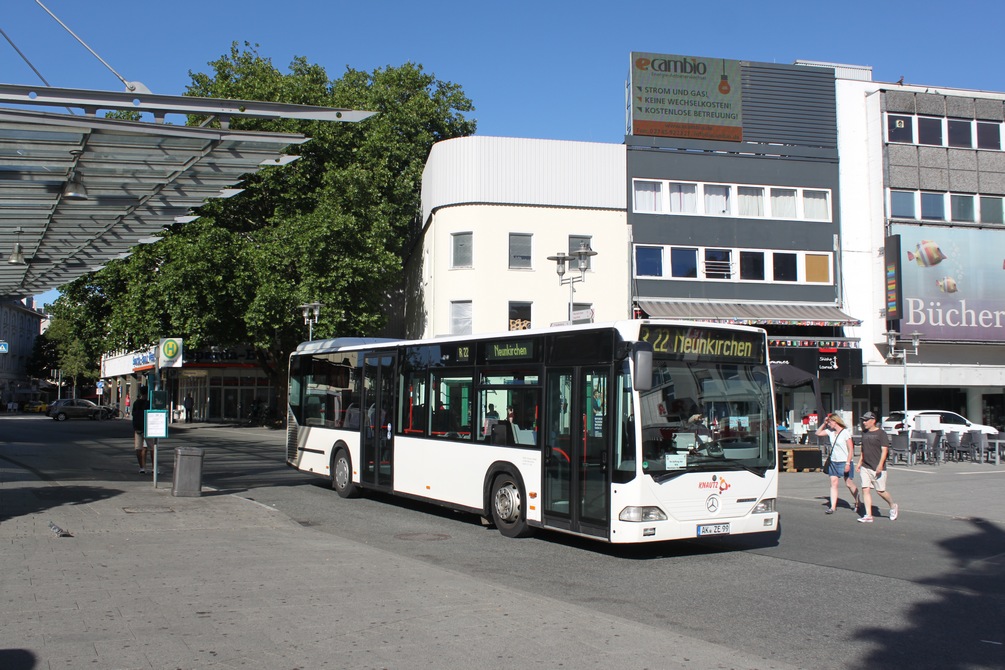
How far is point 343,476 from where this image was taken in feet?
54.1

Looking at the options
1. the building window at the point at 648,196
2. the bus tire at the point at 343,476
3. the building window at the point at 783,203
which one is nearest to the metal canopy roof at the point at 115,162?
the bus tire at the point at 343,476

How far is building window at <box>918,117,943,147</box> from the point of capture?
132 feet

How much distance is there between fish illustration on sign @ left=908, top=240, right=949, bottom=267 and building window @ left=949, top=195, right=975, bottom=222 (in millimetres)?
1921

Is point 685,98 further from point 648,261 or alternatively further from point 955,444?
point 955,444

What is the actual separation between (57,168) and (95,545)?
572cm

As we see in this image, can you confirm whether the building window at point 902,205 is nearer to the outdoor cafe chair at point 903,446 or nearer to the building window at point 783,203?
the building window at point 783,203

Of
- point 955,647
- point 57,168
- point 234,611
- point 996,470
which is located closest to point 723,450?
point 955,647

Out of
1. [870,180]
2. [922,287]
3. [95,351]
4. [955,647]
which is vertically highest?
[870,180]

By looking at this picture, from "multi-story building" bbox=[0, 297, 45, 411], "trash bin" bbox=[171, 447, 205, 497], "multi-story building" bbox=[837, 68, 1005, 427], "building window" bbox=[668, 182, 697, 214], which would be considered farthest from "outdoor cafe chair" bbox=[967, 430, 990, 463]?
"multi-story building" bbox=[0, 297, 45, 411]

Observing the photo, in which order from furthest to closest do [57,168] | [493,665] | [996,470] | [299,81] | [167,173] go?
[299,81], [996,470], [167,173], [57,168], [493,665]

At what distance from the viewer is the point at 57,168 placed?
41.7 ft

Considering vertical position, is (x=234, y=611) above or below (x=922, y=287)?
below

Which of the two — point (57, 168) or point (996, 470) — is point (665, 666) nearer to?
point (57, 168)

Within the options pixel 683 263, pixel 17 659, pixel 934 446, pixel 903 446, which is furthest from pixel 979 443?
pixel 17 659
